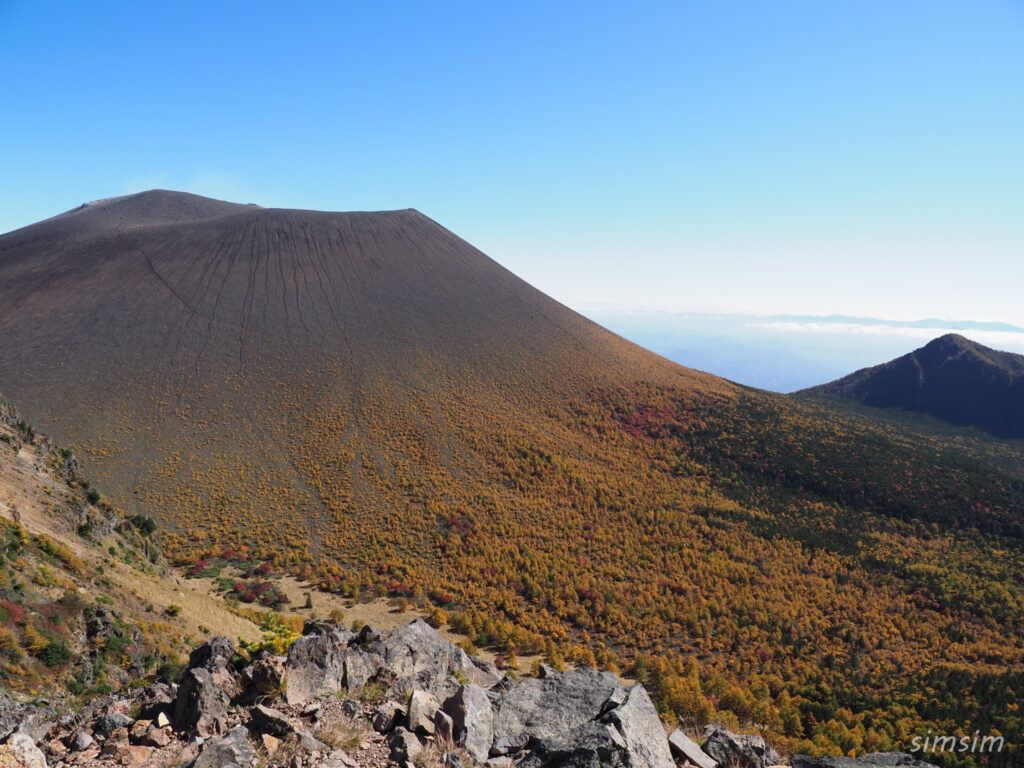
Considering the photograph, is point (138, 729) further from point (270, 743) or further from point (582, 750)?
point (582, 750)

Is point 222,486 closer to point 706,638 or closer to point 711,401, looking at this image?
point 706,638

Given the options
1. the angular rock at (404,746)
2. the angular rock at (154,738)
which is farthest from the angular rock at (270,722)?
the angular rock at (404,746)

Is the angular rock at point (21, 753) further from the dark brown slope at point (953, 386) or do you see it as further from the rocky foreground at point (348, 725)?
the dark brown slope at point (953, 386)

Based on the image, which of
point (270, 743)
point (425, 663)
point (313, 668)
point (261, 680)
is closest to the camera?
point (270, 743)

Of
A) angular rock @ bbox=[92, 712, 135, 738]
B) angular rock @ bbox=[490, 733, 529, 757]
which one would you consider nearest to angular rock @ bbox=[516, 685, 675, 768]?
angular rock @ bbox=[490, 733, 529, 757]

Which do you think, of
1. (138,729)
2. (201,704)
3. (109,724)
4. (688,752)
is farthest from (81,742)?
(688,752)

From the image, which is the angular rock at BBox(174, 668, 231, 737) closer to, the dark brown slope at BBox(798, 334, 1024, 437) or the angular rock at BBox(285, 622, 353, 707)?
the angular rock at BBox(285, 622, 353, 707)
